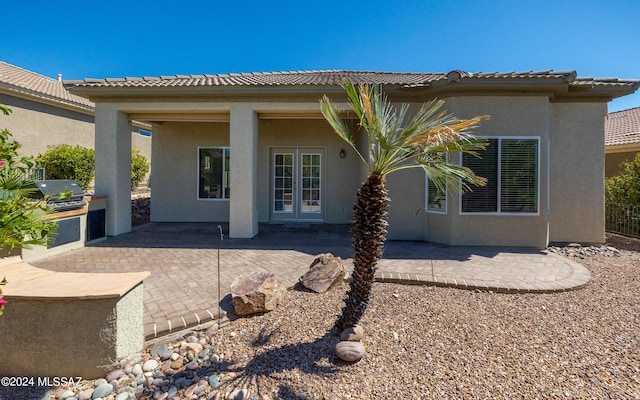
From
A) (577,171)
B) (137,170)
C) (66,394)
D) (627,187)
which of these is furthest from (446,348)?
(137,170)

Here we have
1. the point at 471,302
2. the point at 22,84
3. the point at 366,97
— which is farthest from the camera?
the point at 22,84

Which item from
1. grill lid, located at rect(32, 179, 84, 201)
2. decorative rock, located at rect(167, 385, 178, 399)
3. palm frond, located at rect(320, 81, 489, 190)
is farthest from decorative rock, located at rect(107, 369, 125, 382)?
grill lid, located at rect(32, 179, 84, 201)

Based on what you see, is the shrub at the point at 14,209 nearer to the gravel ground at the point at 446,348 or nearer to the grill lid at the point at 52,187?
the gravel ground at the point at 446,348

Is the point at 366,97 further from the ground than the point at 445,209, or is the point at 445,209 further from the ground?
the point at 366,97

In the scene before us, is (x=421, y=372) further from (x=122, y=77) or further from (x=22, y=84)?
(x=22, y=84)

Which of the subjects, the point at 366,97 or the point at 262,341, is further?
the point at 262,341

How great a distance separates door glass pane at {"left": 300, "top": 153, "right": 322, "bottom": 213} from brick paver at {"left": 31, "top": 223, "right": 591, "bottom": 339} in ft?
8.12

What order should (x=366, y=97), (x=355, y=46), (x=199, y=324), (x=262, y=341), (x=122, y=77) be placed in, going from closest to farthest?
(x=366, y=97) < (x=262, y=341) < (x=199, y=324) < (x=122, y=77) < (x=355, y=46)

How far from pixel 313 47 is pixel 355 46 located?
2.09 meters

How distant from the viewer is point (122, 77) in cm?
873

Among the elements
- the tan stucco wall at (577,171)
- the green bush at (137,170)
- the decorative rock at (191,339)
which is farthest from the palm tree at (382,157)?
the green bush at (137,170)

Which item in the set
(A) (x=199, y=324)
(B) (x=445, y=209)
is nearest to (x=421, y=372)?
(A) (x=199, y=324)

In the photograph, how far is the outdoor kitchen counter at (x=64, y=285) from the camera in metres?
2.88

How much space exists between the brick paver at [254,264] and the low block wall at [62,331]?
0.57 metres
